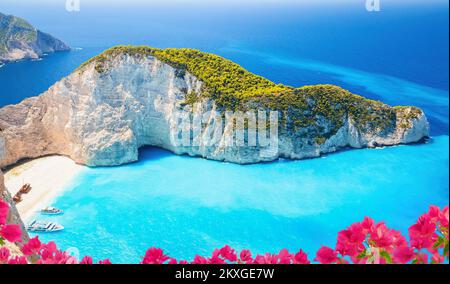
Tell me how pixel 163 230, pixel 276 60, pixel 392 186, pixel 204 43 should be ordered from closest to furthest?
pixel 163 230 → pixel 392 186 → pixel 276 60 → pixel 204 43

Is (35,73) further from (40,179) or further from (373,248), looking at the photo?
(373,248)

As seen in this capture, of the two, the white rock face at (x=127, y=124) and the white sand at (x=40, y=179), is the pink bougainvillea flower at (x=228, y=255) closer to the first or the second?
the white sand at (x=40, y=179)

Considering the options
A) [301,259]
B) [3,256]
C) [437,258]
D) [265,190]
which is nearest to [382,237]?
[437,258]

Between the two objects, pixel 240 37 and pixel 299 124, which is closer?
pixel 299 124

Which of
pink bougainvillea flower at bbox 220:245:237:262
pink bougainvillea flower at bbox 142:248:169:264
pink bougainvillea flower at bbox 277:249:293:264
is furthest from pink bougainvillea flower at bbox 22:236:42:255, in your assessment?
pink bougainvillea flower at bbox 277:249:293:264

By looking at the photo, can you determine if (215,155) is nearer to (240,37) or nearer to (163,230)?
(163,230)

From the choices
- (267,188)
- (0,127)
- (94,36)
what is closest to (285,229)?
(267,188)
